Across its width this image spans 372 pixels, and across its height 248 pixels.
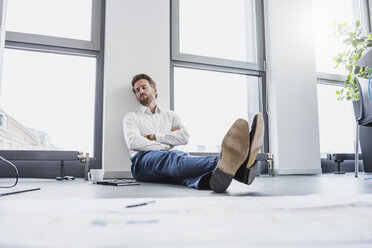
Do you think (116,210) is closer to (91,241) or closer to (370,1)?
(91,241)

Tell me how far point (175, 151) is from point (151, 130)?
2.01 ft

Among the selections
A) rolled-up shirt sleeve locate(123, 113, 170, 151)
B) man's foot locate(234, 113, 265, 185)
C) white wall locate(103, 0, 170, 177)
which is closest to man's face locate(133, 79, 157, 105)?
white wall locate(103, 0, 170, 177)

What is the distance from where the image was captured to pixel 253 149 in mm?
1271

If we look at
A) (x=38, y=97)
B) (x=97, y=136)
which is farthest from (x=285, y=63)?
(x=38, y=97)

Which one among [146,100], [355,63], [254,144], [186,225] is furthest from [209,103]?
[186,225]

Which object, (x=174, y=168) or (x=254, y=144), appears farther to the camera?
(x=174, y=168)

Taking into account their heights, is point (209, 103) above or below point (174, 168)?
above

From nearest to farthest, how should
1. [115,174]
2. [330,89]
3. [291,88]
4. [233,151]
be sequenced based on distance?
[233,151] < [115,174] < [291,88] < [330,89]

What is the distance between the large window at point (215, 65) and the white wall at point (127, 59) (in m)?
0.17

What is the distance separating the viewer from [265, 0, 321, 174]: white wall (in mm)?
3047

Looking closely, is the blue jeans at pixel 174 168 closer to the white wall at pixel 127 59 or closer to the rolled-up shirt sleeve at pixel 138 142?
the rolled-up shirt sleeve at pixel 138 142

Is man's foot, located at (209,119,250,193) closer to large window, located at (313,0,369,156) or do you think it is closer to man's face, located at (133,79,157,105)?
man's face, located at (133,79,157,105)

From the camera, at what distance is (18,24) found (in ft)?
8.11

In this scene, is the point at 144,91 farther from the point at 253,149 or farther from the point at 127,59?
the point at 253,149
